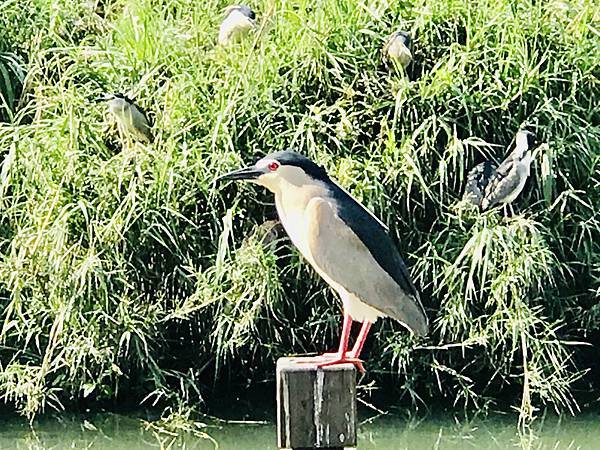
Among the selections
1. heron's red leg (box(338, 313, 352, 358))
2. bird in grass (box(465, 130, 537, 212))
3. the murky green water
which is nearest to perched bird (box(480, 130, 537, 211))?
bird in grass (box(465, 130, 537, 212))

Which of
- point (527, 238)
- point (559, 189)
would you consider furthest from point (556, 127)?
point (527, 238)

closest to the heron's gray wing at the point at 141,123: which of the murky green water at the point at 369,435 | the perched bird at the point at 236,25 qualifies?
the perched bird at the point at 236,25

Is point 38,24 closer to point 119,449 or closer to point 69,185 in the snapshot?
point 69,185

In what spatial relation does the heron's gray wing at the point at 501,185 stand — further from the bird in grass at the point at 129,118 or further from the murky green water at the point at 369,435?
the bird in grass at the point at 129,118

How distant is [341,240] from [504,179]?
2206 millimetres

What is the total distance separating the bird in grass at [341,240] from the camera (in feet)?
8.21

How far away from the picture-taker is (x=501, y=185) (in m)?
4.69

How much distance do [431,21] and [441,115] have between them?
518 millimetres

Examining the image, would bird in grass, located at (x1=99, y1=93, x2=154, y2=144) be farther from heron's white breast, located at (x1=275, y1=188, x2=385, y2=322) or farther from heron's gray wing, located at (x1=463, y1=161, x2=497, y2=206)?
heron's white breast, located at (x1=275, y1=188, x2=385, y2=322)

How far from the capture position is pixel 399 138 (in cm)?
491

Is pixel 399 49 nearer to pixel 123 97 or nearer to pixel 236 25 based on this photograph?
pixel 236 25

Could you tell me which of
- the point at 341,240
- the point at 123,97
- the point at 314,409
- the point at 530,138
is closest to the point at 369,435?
the point at 530,138

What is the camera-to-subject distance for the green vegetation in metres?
4.62

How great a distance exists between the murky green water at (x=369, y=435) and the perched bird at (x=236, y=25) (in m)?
1.72
